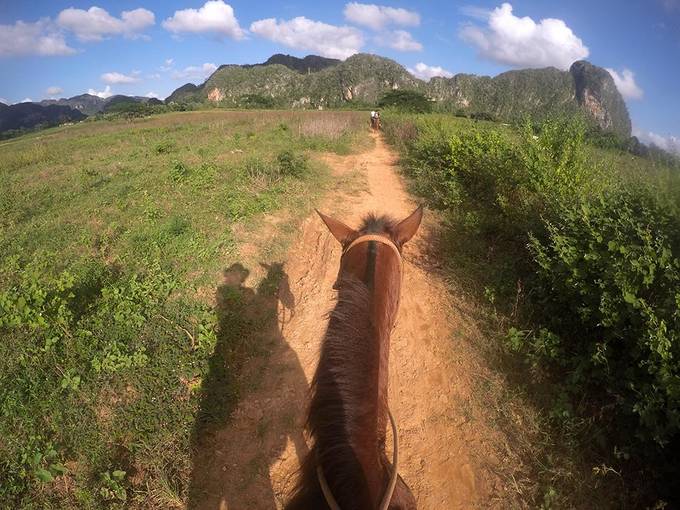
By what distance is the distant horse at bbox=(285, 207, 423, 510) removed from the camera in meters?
1.19

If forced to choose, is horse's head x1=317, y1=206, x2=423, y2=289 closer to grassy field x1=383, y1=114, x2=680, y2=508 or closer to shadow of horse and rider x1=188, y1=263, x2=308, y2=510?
grassy field x1=383, y1=114, x2=680, y2=508

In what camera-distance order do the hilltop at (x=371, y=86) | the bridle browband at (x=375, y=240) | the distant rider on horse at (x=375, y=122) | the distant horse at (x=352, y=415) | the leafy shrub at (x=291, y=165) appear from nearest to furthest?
the distant horse at (x=352, y=415) → the bridle browband at (x=375, y=240) → the leafy shrub at (x=291, y=165) → the distant rider on horse at (x=375, y=122) → the hilltop at (x=371, y=86)

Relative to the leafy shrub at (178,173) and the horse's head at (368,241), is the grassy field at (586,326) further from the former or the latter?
the leafy shrub at (178,173)

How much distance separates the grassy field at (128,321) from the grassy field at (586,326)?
2877mm

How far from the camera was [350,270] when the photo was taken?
1984 mm

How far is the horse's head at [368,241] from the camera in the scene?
74.5 inches

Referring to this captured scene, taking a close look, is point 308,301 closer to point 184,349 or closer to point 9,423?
point 184,349

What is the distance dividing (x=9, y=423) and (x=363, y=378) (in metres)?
3.60

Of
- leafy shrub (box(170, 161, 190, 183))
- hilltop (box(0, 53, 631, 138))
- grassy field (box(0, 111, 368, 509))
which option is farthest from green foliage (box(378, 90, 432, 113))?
grassy field (box(0, 111, 368, 509))

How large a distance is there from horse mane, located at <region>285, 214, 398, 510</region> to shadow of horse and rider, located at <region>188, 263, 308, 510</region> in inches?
81.6

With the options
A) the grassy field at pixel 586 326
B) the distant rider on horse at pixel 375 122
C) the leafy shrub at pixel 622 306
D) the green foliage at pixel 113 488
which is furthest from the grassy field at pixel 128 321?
the distant rider on horse at pixel 375 122

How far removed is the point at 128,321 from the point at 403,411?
Answer: 3231 millimetres

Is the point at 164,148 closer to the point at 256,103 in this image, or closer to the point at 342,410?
the point at 342,410

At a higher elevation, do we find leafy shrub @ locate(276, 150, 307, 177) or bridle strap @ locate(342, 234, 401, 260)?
leafy shrub @ locate(276, 150, 307, 177)
